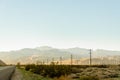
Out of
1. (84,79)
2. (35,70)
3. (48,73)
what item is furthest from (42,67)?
(84,79)

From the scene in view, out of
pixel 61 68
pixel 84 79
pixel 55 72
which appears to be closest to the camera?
pixel 84 79

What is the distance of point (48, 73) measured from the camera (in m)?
51.5

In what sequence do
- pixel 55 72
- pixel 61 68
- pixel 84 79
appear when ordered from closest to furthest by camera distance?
pixel 84 79 → pixel 55 72 → pixel 61 68

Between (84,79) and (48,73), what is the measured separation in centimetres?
1494

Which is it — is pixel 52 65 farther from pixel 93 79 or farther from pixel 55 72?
pixel 93 79

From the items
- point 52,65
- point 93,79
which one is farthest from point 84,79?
point 52,65

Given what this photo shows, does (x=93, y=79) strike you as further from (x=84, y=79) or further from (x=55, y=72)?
(x=55, y=72)

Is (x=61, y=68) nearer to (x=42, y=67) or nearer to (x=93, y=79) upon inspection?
(x=42, y=67)

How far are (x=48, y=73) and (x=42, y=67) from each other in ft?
18.3

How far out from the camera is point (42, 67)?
56.9 meters

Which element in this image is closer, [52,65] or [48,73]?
[48,73]

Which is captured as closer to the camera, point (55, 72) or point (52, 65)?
point (55, 72)

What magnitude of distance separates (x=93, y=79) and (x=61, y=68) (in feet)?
56.3

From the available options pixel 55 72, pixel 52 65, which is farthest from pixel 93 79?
pixel 52 65
